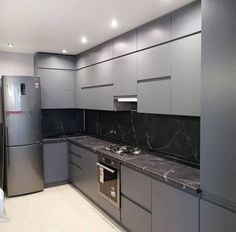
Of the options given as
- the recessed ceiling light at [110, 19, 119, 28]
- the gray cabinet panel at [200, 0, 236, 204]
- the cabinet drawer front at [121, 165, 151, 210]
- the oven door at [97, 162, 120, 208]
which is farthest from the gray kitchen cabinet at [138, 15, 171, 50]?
the oven door at [97, 162, 120, 208]

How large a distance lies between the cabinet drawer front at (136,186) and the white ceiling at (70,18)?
1.59 m

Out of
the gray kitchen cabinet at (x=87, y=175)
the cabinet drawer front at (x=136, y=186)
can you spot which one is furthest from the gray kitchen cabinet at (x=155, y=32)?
the gray kitchen cabinet at (x=87, y=175)

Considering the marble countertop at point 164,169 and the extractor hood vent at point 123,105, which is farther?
the extractor hood vent at point 123,105

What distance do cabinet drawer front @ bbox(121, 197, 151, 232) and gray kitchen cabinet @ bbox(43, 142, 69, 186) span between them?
6.10 ft

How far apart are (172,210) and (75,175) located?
2357 mm

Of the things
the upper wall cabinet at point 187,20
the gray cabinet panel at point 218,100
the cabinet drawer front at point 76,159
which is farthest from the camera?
the cabinet drawer front at point 76,159

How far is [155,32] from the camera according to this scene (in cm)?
239

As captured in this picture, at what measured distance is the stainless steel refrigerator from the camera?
141 inches

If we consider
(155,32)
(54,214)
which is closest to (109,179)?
(54,214)

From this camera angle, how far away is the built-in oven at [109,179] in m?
2.71

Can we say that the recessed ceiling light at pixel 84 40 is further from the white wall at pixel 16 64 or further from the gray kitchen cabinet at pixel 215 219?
the gray kitchen cabinet at pixel 215 219

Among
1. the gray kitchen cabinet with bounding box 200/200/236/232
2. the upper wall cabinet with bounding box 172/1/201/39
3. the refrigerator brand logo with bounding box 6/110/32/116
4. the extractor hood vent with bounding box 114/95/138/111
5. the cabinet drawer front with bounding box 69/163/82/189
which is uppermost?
the upper wall cabinet with bounding box 172/1/201/39

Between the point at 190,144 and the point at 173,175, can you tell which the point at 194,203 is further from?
the point at 190,144

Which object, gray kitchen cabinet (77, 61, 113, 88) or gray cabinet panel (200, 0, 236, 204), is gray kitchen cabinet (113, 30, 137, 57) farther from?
gray cabinet panel (200, 0, 236, 204)
